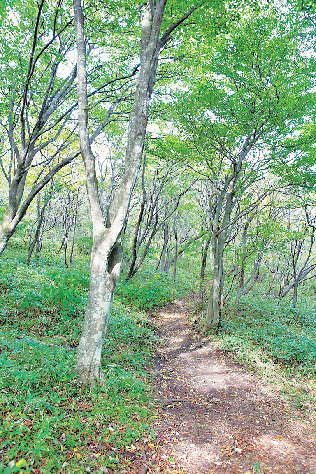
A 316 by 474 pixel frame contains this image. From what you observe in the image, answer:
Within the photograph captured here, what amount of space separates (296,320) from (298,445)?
884 centimetres

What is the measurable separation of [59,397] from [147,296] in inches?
386

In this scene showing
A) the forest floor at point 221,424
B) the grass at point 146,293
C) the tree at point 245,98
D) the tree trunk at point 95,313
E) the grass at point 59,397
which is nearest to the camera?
the grass at point 59,397

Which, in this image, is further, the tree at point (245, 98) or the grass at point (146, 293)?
the grass at point (146, 293)

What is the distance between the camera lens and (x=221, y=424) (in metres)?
5.27

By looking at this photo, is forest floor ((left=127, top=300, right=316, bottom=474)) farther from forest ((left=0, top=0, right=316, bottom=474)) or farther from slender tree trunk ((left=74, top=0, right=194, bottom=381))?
slender tree trunk ((left=74, top=0, right=194, bottom=381))

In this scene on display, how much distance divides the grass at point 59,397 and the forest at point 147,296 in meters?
0.03

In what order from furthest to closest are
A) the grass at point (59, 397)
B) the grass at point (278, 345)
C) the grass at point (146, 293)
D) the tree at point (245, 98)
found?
the grass at point (146, 293) → the tree at point (245, 98) → the grass at point (278, 345) → the grass at point (59, 397)

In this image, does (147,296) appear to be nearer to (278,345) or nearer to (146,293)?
(146,293)

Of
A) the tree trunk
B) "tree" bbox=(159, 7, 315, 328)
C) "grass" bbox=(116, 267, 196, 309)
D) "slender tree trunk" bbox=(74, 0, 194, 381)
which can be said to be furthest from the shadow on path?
"grass" bbox=(116, 267, 196, 309)

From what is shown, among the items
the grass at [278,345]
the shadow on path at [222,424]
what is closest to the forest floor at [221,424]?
the shadow on path at [222,424]

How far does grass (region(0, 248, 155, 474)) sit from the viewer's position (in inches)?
129

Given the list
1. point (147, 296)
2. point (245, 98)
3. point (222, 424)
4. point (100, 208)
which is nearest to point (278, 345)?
point (222, 424)

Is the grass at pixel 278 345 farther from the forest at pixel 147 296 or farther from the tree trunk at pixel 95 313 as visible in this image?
the tree trunk at pixel 95 313

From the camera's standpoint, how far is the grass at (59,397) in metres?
3.29
